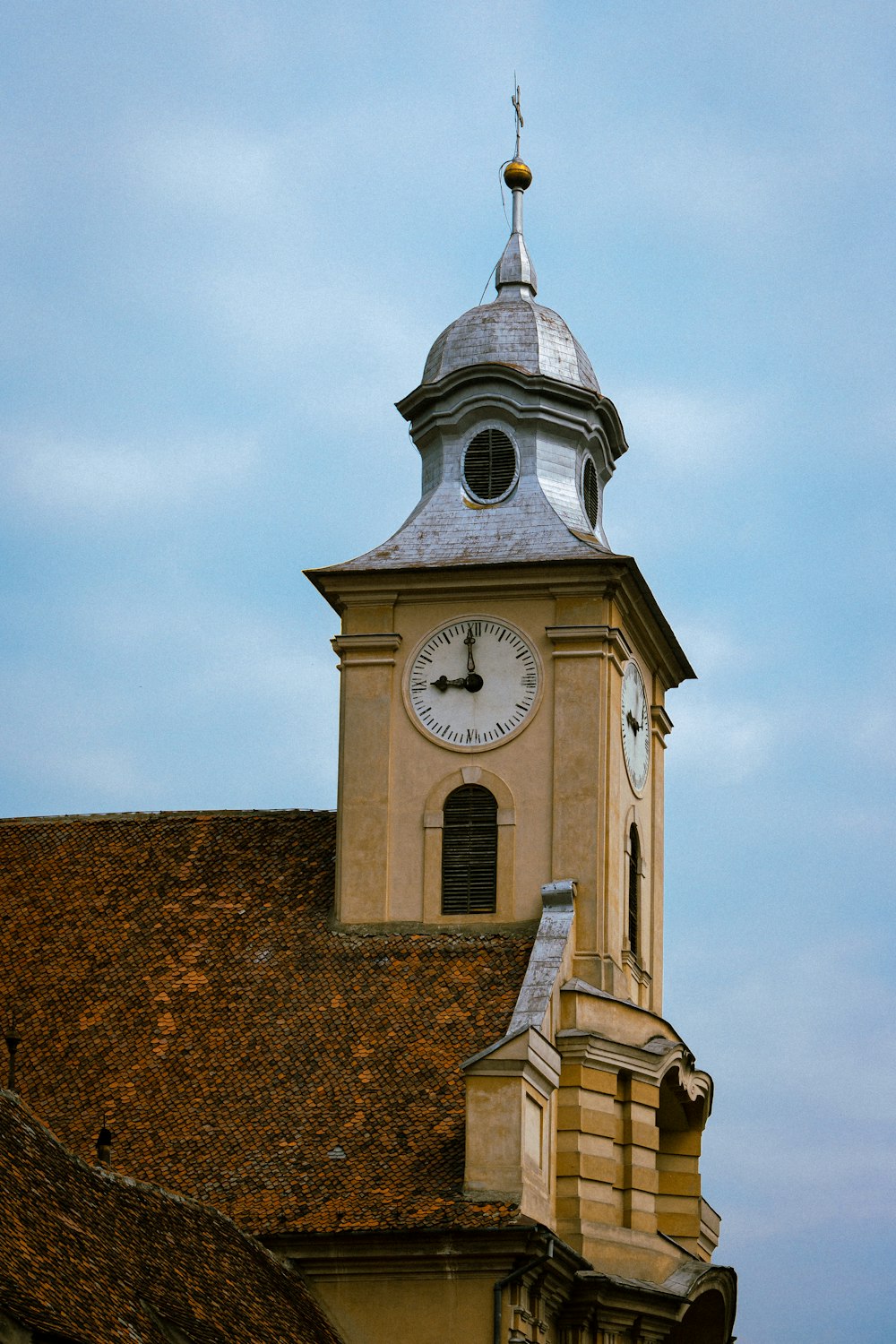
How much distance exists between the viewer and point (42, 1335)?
891 inches

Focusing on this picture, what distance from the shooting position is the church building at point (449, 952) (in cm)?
3241

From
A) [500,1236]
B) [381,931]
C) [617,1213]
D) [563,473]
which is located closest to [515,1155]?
[500,1236]

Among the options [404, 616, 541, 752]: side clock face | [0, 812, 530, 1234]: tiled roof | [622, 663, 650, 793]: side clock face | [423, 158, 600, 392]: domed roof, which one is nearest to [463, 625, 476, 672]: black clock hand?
[404, 616, 541, 752]: side clock face

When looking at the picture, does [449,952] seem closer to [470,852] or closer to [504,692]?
[470,852]

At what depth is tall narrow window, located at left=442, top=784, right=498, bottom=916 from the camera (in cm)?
3759

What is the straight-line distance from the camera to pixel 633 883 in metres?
40.0

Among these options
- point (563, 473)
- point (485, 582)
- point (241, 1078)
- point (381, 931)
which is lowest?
point (241, 1078)

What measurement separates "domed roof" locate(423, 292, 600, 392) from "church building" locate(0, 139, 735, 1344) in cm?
7

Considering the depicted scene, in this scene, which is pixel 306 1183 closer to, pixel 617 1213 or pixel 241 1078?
pixel 241 1078

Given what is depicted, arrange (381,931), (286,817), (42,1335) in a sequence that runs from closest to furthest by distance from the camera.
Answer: (42,1335) < (381,931) < (286,817)

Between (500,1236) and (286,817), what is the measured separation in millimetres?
10370

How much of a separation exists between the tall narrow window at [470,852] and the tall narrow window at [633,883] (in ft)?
9.24

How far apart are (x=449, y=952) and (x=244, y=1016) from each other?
3.13 meters

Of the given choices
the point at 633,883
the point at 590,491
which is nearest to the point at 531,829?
the point at 633,883
